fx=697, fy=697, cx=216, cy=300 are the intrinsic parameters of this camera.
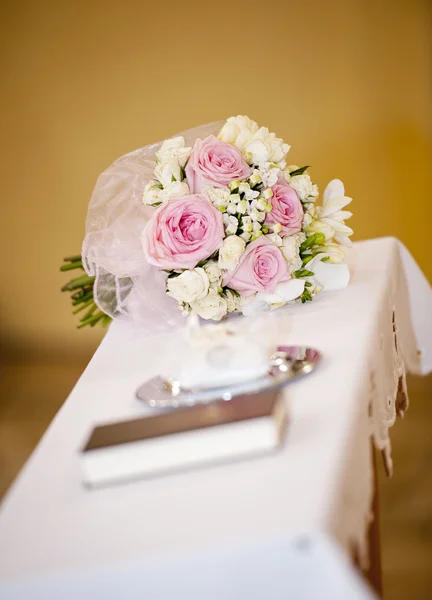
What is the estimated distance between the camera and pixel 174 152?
1.55 meters

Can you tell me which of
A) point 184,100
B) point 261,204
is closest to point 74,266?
point 261,204

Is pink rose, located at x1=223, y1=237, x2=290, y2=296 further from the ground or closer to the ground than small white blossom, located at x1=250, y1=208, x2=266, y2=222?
closer to the ground

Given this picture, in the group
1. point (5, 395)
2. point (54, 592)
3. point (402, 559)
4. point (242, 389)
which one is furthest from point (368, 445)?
point (5, 395)

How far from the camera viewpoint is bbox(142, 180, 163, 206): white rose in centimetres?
153

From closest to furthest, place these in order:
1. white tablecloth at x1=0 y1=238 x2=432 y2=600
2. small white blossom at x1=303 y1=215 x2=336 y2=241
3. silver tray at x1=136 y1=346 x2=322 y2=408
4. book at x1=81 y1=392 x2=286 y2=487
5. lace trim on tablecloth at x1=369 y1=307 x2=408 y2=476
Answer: white tablecloth at x1=0 y1=238 x2=432 y2=600 < book at x1=81 y1=392 x2=286 y2=487 < silver tray at x1=136 y1=346 x2=322 y2=408 < lace trim on tablecloth at x1=369 y1=307 x2=408 y2=476 < small white blossom at x1=303 y1=215 x2=336 y2=241

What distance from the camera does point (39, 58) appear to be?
4.66m

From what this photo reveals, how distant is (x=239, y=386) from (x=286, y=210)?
657 mm

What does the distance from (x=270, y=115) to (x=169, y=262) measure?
3.23 meters

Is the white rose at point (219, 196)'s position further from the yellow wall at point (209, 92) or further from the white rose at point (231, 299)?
the yellow wall at point (209, 92)

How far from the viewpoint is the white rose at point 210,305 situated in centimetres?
152

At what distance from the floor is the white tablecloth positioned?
95 cm

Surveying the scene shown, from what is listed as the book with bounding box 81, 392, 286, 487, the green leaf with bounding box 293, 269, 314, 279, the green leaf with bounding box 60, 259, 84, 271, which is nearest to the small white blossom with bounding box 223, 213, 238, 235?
the green leaf with bounding box 293, 269, 314, 279

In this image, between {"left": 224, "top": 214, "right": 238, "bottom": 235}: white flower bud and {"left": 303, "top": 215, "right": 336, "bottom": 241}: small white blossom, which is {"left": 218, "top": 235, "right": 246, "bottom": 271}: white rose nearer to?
{"left": 224, "top": 214, "right": 238, "bottom": 235}: white flower bud

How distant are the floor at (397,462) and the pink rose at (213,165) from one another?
1.15 metres
